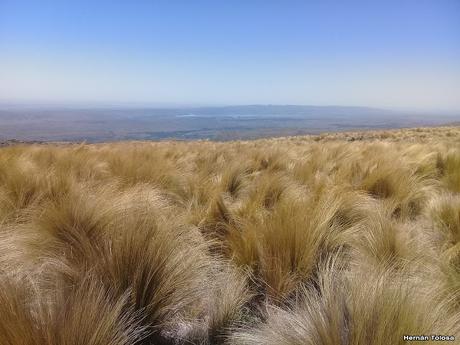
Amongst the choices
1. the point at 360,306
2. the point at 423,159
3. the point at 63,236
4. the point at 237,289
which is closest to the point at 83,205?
the point at 63,236

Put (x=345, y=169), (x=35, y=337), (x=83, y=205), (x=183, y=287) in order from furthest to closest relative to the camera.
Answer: (x=345, y=169) < (x=83, y=205) < (x=183, y=287) < (x=35, y=337)

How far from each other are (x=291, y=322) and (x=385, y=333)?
1.30ft

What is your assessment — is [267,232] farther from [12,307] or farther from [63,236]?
[12,307]

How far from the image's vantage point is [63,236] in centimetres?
262

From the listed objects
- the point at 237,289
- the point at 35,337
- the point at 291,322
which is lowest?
the point at 237,289

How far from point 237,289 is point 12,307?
121cm

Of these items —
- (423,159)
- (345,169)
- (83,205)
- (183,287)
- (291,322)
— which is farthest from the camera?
(423,159)

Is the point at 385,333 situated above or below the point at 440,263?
above

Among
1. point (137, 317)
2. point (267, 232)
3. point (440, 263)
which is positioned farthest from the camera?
point (267, 232)

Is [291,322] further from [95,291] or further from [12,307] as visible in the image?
[12,307]

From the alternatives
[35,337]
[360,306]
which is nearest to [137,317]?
[35,337]

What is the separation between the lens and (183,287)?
6.79 feet

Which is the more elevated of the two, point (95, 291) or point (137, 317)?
point (95, 291)

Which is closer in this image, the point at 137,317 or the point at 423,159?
the point at 137,317
